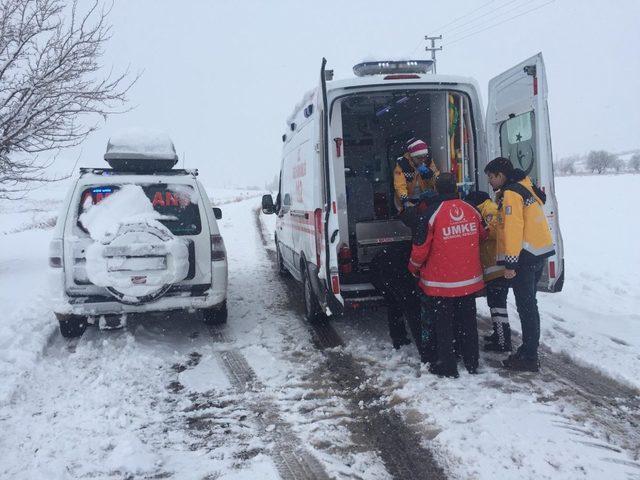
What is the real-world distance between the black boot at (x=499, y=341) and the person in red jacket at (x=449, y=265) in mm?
689

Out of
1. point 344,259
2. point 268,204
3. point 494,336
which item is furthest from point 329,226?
point 268,204

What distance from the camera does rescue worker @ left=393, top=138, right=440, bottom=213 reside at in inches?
240

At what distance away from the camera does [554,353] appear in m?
4.75

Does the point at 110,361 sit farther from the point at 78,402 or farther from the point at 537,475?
the point at 537,475

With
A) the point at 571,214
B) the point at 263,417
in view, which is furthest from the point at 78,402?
the point at 571,214

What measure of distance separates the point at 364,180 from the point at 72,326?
4.35m

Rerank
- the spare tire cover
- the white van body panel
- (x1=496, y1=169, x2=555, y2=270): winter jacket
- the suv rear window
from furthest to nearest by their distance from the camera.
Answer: the suv rear window, the white van body panel, the spare tire cover, (x1=496, y1=169, x2=555, y2=270): winter jacket

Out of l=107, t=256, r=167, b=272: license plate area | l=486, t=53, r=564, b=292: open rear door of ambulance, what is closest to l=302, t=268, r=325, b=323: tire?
l=107, t=256, r=167, b=272: license plate area

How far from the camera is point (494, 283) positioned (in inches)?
187

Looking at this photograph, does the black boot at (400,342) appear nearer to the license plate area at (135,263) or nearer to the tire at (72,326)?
the license plate area at (135,263)

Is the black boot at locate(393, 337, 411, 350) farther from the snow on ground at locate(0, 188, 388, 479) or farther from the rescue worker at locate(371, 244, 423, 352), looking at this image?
the snow on ground at locate(0, 188, 388, 479)

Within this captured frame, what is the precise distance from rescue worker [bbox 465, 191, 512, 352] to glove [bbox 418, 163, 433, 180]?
4.11 feet

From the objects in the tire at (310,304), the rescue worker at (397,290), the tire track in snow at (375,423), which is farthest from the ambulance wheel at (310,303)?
the rescue worker at (397,290)

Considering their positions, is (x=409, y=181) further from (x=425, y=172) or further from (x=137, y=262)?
(x=137, y=262)
